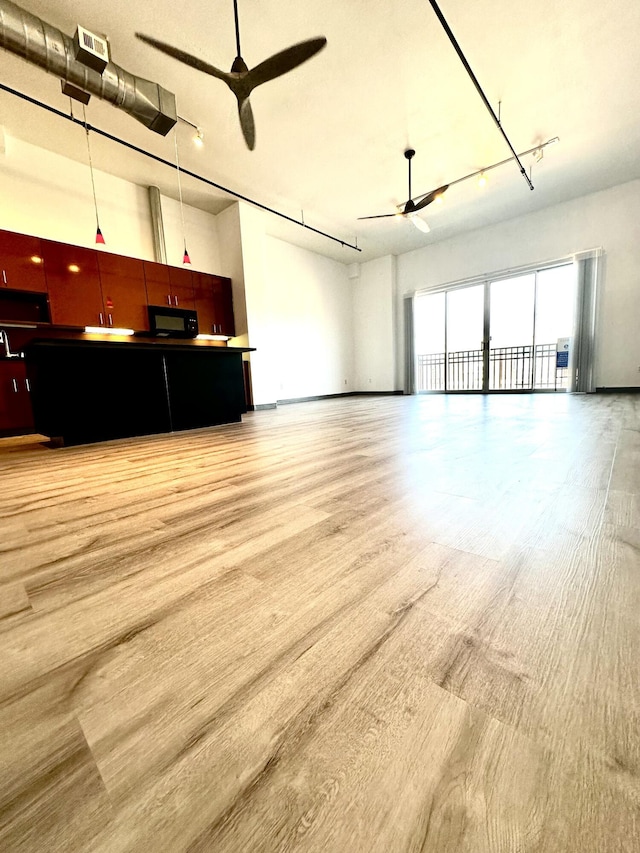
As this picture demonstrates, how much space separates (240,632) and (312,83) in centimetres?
460

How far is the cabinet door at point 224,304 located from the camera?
18.9ft

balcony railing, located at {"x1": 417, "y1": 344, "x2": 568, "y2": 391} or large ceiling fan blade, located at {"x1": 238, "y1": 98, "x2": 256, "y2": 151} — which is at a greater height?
large ceiling fan blade, located at {"x1": 238, "y1": 98, "x2": 256, "y2": 151}

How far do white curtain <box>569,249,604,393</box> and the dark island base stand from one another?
5718 millimetres

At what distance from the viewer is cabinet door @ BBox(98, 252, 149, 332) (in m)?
4.67

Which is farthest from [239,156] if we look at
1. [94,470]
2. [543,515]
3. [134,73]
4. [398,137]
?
[543,515]

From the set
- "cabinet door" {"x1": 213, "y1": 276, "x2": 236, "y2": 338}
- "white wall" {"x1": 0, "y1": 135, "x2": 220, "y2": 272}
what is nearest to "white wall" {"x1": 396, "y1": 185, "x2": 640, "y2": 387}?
"cabinet door" {"x1": 213, "y1": 276, "x2": 236, "y2": 338}

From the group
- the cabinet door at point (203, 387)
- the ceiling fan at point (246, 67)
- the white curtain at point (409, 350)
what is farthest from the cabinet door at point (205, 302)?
the white curtain at point (409, 350)

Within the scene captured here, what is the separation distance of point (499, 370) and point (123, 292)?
7150 mm

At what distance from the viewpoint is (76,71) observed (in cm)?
274

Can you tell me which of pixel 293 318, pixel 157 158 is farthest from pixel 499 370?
pixel 157 158

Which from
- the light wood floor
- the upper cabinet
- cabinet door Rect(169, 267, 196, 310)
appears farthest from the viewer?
cabinet door Rect(169, 267, 196, 310)

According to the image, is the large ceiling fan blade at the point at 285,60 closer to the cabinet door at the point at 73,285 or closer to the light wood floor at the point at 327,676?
the light wood floor at the point at 327,676

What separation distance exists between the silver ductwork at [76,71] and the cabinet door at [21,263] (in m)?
1.94

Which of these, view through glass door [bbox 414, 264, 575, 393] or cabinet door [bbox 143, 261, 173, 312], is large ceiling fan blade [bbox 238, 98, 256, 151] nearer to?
cabinet door [bbox 143, 261, 173, 312]
